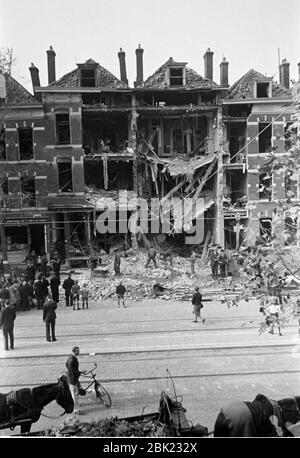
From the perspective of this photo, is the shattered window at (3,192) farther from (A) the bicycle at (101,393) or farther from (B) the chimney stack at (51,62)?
(A) the bicycle at (101,393)

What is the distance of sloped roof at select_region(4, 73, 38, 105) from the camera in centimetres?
657

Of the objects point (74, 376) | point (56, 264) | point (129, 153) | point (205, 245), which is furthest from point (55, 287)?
point (129, 153)

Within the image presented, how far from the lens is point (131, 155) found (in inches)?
317

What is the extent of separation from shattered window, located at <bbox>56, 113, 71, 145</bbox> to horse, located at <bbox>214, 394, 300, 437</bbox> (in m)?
5.90

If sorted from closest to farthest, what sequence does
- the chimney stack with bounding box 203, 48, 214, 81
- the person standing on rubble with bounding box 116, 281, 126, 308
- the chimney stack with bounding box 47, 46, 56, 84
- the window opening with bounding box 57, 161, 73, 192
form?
the chimney stack with bounding box 47, 46, 56, 84 → the chimney stack with bounding box 203, 48, 214, 81 → the window opening with bounding box 57, 161, 73, 192 → the person standing on rubble with bounding box 116, 281, 126, 308

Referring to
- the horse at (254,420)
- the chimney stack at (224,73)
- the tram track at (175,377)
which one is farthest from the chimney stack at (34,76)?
the horse at (254,420)

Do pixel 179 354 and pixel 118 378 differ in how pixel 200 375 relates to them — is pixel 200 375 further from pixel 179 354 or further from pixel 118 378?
pixel 118 378

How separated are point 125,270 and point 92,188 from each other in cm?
195

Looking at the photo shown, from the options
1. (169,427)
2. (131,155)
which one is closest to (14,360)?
(169,427)

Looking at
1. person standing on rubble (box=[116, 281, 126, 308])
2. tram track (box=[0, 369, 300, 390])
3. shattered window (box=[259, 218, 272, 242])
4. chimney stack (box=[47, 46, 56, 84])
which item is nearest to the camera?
→ shattered window (box=[259, 218, 272, 242])

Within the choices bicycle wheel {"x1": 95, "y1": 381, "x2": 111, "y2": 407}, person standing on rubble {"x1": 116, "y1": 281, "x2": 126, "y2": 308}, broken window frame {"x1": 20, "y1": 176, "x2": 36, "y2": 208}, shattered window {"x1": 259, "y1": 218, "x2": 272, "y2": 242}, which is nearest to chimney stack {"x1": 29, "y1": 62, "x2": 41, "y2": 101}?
broken window frame {"x1": 20, "y1": 176, "x2": 36, "y2": 208}

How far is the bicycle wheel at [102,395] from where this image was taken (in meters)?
5.95

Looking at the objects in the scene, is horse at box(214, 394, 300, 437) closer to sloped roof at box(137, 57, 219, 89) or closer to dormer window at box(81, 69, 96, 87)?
sloped roof at box(137, 57, 219, 89)

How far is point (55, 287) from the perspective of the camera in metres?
7.33
